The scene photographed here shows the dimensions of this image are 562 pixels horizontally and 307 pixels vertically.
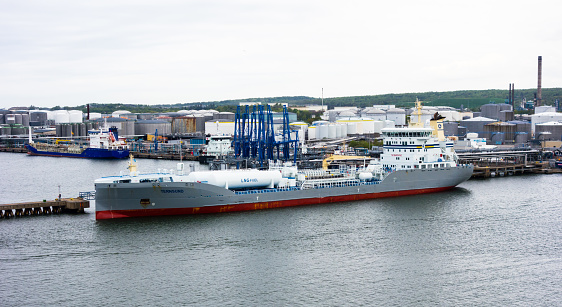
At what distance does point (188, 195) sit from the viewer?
29.5 metres

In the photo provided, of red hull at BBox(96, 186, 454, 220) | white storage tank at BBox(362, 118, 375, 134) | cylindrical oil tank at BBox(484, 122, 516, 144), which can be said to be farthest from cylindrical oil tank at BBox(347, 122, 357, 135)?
red hull at BBox(96, 186, 454, 220)

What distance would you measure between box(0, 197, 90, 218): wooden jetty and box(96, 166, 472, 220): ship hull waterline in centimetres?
239

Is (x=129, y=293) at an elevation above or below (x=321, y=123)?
below

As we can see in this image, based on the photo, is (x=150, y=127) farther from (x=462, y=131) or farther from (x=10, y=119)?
(x=462, y=131)

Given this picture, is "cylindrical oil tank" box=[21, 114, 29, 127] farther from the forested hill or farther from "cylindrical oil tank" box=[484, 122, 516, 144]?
"cylindrical oil tank" box=[484, 122, 516, 144]

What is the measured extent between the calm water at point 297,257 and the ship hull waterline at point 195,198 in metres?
0.79

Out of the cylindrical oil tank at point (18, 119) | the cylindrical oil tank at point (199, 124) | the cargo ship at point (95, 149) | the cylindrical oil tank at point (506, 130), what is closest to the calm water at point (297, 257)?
the cargo ship at point (95, 149)

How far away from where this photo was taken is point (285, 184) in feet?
110

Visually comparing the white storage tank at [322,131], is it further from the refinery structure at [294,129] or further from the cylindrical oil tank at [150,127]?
the cylindrical oil tank at [150,127]

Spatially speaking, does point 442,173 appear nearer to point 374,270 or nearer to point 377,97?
point 374,270

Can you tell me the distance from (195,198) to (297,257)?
342 inches

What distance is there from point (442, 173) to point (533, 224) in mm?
10501

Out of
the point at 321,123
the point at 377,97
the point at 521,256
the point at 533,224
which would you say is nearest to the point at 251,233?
the point at 521,256

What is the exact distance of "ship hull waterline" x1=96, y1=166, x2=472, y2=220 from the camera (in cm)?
2867
